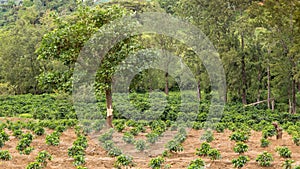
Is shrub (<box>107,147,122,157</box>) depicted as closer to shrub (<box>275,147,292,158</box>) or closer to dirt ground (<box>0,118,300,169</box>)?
dirt ground (<box>0,118,300,169</box>)

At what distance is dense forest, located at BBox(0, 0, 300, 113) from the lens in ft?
60.7

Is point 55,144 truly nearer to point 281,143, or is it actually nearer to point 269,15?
point 281,143

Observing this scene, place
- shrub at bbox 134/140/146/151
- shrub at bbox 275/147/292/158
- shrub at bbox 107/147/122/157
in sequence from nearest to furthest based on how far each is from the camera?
shrub at bbox 275/147/292/158 → shrub at bbox 107/147/122/157 → shrub at bbox 134/140/146/151

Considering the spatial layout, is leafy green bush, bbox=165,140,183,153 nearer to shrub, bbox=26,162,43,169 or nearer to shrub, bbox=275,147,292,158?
shrub, bbox=275,147,292,158

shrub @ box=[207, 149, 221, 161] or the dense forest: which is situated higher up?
the dense forest

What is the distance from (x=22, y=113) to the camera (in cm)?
3453

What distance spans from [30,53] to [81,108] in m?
22.5

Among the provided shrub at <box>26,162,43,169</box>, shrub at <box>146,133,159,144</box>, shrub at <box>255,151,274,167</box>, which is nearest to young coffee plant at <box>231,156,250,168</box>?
shrub at <box>255,151,274,167</box>

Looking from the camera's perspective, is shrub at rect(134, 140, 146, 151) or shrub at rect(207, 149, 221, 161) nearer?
shrub at rect(207, 149, 221, 161)

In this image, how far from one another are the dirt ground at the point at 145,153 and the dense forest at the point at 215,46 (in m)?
2.67

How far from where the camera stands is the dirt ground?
14984mm

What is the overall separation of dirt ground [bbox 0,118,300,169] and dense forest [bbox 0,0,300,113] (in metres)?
2.67

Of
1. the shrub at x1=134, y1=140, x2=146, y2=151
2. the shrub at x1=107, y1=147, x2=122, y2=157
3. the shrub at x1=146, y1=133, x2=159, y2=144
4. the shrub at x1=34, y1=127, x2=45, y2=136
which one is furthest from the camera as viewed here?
the shrub at x1=34, y1=127, x2=45, y2=136

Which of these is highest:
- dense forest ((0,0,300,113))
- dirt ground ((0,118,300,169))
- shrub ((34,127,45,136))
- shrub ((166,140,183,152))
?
dense forest ((0,0,300,113))
